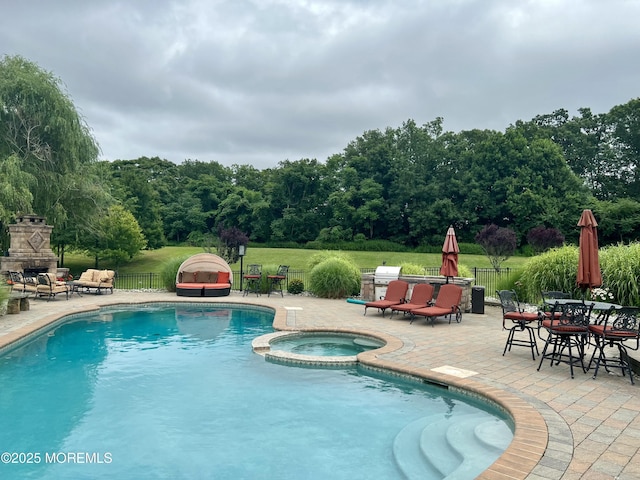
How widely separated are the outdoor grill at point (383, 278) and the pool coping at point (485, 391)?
3.21 m

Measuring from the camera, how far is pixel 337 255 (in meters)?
17.4

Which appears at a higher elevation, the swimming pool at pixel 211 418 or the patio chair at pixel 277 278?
the patio chair at pixel 277 278

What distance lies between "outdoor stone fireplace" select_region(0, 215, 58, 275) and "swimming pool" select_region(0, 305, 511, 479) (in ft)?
29.9

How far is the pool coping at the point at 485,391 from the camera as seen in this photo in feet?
11.4

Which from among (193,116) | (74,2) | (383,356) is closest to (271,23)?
(74,2)

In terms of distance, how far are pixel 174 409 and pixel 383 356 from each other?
3.44 meters

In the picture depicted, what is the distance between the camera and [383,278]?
13.5 m

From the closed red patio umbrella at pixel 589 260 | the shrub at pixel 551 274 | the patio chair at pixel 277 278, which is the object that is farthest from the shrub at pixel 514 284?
the patio chair at pixel 277 278

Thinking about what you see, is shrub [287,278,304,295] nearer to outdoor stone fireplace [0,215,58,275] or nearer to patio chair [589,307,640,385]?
outdoor stone fireplace [0,215,58,275]

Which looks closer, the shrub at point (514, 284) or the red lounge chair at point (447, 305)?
the red lounge chair at point (447, 305)

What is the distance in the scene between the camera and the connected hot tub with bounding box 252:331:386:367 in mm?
7531

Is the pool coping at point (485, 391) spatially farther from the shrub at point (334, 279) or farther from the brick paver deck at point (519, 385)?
the shrub at point (334, 279)

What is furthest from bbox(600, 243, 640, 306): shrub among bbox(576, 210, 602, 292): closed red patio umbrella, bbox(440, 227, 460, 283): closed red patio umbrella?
bbox(576, 210, 602, 292): closed red patio umbrella

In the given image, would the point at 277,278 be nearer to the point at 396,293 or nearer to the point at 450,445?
the point at 396,293
